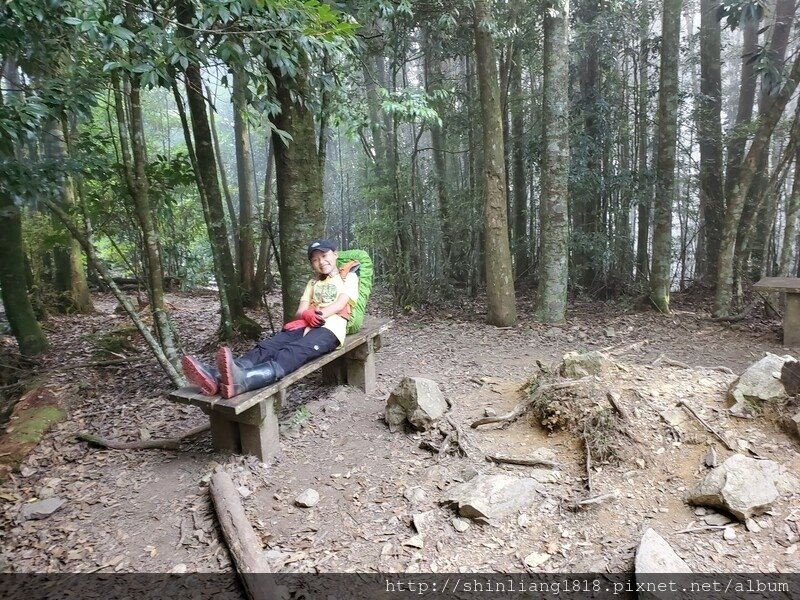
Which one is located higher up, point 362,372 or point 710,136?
point 710,136

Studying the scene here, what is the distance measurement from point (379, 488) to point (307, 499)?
0.44 metres

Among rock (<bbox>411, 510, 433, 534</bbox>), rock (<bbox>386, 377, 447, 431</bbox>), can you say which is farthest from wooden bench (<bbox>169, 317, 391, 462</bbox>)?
rock (<bbox>411, 510, 433, 534</bbox>)

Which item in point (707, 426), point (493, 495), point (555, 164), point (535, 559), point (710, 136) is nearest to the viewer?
point (535, 559)

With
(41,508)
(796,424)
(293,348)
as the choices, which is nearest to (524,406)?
(796,424)

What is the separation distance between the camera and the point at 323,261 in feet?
12.8

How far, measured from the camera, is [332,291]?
3.95 m

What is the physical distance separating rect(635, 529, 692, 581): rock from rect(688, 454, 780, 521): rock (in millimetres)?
434

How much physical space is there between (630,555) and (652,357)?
3567 millimetres

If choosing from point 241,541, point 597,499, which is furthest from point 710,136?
point 241,541

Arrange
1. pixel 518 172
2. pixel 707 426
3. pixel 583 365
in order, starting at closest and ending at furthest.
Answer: pixel 707 426 < pixel 583 365 < pixel 518 172

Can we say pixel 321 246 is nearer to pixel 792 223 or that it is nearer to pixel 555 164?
pixel 555 164

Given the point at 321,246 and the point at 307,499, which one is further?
the point at 321,246

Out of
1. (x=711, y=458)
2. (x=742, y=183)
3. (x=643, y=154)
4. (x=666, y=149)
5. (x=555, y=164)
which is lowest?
(x=711, y=458)

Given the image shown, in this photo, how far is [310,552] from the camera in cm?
253
